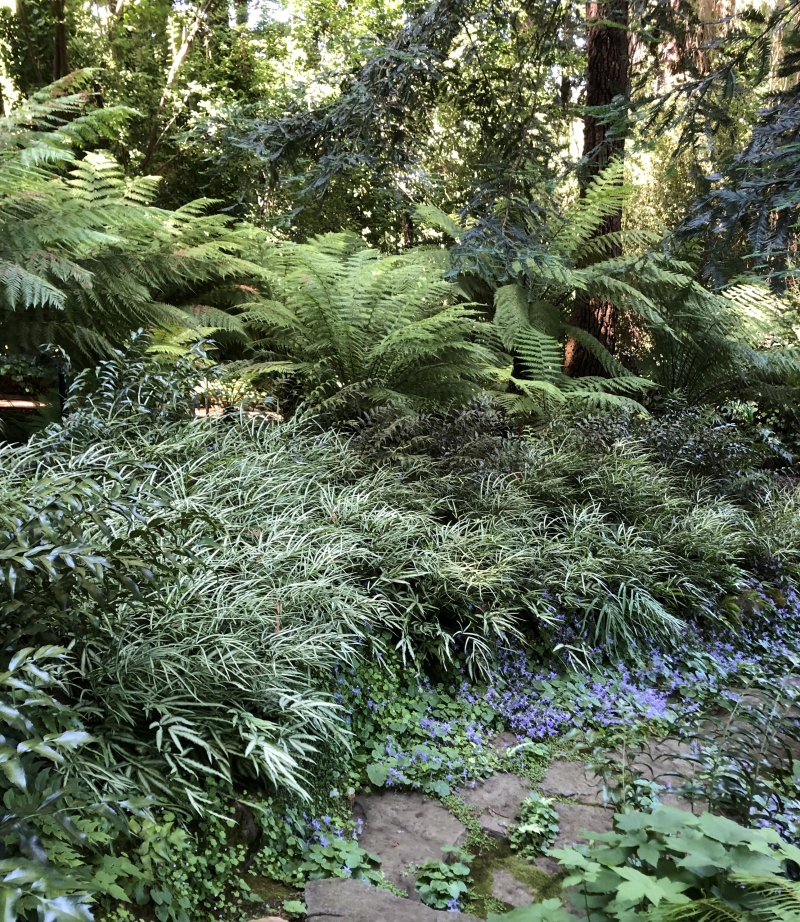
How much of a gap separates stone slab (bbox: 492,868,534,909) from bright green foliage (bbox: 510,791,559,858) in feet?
0.33

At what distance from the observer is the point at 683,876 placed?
4.33ft

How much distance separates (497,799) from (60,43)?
679cm

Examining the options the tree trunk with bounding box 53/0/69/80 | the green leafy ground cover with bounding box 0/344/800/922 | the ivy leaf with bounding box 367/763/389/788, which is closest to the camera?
the green leafy ground cover with bounding box 0/344/800/922

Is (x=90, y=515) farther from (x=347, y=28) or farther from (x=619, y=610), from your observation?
(x=347, y=28)

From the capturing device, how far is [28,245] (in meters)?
3.15

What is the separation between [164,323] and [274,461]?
134 cm

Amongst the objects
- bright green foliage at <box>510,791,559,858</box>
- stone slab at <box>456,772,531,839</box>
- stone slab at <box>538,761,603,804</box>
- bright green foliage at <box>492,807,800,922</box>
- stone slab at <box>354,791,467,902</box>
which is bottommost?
stone slab at <box>538,761,603,804</box>

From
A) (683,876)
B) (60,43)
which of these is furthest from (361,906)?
(60,43)

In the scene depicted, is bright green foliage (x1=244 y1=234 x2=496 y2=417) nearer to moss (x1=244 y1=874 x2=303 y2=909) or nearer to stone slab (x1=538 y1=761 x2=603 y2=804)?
stone slab (x1=538 y1=761 x2=603 y2=804)

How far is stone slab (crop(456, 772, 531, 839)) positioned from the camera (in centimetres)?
192

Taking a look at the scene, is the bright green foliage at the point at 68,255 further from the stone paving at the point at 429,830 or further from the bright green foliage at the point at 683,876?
the bright green foliage at the point at 683,876

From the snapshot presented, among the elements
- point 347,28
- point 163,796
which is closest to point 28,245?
point 163,796

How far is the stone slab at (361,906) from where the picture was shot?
4.75 feet

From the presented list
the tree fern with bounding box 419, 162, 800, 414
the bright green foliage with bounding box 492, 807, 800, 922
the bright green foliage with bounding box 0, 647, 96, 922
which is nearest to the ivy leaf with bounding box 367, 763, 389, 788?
the bright green foliage with bounding box 492, 807, 800, 922
